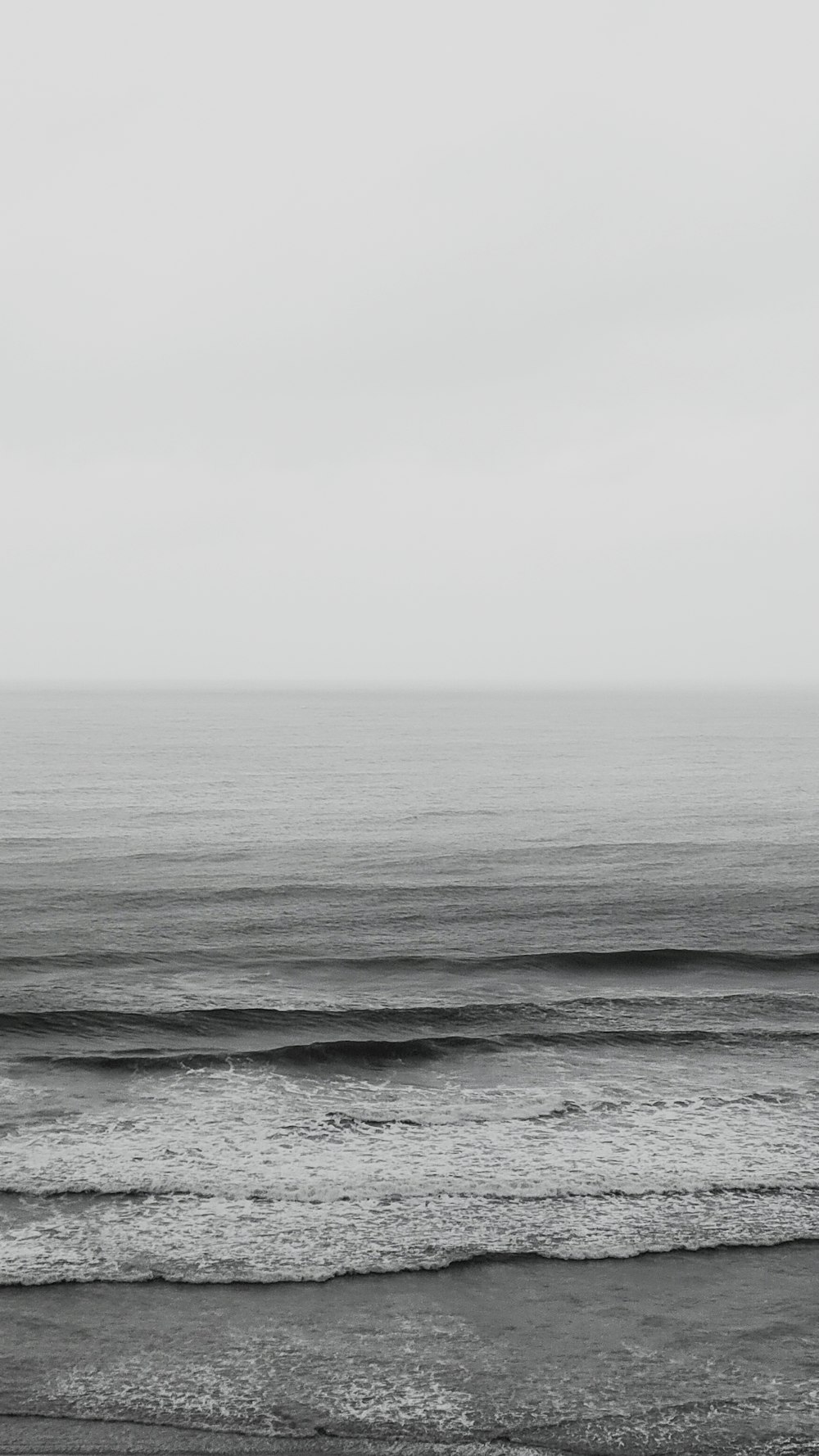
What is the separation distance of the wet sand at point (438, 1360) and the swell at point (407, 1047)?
6.34 metres

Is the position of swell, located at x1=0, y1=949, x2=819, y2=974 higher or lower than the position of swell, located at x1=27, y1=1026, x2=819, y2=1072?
higher

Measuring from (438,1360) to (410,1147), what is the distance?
4.23m

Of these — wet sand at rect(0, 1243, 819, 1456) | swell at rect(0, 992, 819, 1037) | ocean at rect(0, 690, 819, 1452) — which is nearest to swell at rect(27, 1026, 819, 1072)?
ocean at rect(0, 690, 819, 1452)

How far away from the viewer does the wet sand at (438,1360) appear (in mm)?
7918

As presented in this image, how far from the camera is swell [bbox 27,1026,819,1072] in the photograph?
16.2 metres

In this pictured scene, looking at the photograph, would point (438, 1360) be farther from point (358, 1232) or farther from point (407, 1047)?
point (407, 1047)

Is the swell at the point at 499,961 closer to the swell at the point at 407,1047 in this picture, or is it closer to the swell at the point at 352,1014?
the swell at the point at 352,1014

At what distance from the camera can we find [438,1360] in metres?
8.82

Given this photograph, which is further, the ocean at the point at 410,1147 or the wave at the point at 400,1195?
the wave at the point at 400,1195

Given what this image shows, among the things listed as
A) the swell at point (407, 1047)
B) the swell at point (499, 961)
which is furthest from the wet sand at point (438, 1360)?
the swell at point (499, 961)

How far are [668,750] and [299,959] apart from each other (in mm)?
64675

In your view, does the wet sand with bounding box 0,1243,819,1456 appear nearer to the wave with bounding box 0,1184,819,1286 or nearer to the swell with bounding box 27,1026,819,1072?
the wave with bounding box 0,1184,819,1286

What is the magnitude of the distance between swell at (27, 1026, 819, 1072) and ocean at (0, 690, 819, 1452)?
0.07 meters

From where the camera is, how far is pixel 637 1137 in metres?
13.3
